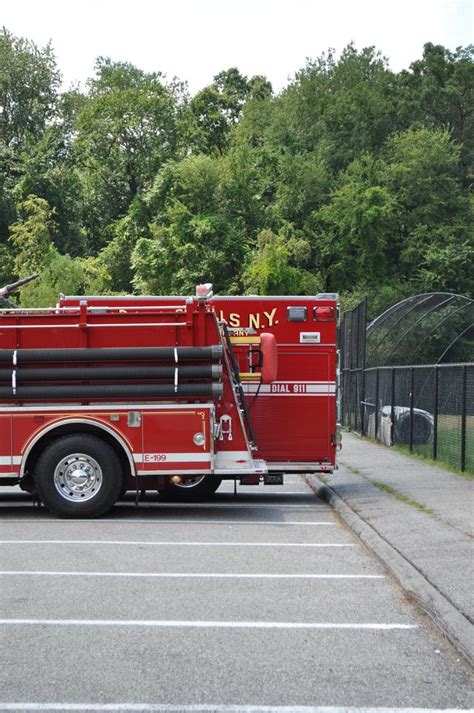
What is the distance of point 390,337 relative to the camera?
3102 centimetres

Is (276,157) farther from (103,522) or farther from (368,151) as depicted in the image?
(103,522)

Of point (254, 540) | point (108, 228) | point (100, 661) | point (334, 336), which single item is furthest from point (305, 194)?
point (100, 661)

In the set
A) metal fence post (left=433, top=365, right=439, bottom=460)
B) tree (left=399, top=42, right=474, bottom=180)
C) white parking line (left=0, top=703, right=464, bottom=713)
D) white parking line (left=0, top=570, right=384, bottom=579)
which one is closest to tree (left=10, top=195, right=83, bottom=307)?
tree (left=399, top=42, right=474, bottom=180)

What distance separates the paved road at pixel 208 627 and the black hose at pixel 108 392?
198 cm

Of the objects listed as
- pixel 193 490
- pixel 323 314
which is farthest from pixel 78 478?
pixel 323 314

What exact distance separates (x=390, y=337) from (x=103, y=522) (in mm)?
18455

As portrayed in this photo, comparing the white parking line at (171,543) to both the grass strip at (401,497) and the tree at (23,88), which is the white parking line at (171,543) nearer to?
the grass strip at (401,497)

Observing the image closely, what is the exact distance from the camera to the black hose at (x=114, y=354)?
550 inches

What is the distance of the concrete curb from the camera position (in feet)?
22.9

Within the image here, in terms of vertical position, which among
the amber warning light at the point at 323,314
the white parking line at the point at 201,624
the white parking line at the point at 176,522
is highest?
the amber warning light at the point at 323,314

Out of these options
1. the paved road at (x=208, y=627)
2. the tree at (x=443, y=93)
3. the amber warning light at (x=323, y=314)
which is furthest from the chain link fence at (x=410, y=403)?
the tree at (x=443, y=93)

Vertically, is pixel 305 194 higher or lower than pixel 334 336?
higher

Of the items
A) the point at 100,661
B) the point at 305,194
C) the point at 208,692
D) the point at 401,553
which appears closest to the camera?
the point at 208,692

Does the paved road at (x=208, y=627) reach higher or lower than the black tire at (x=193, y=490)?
higher
